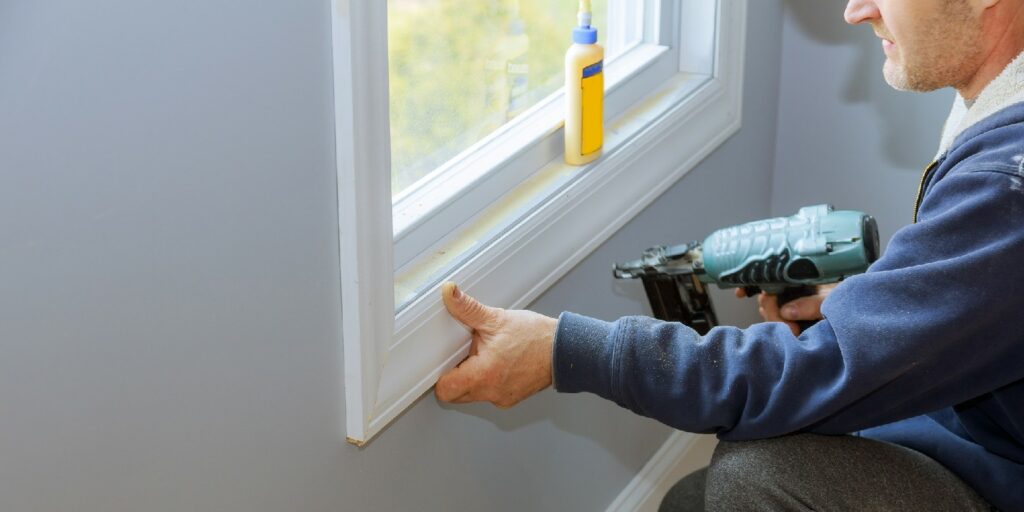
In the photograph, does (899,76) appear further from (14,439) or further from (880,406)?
(14,439)

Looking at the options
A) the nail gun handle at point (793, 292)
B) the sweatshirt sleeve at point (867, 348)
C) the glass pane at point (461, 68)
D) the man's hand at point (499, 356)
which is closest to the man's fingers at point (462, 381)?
the man's hand at point (499, 356)

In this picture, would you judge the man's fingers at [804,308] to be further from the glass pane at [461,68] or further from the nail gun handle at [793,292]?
the glass pane at [461,68]

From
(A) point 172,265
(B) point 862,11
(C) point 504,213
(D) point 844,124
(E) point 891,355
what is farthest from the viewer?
(D) point 844,124

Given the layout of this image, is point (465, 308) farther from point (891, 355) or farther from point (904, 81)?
point (904, 81)

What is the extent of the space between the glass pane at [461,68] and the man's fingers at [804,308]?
51 cm

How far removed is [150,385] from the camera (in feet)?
3.34

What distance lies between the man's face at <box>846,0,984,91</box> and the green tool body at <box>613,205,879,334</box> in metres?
0.19

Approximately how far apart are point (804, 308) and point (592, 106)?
0.44 metres

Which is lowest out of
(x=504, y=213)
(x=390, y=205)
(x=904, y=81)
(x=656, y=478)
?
(x=656, y=478)

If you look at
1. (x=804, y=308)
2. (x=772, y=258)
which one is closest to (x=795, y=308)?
(x=804, y=308)

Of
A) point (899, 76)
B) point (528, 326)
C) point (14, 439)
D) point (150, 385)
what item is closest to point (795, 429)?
point (528, 326)

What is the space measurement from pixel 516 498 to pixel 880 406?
0.64 m

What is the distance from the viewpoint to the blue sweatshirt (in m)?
1.14

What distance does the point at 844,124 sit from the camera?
2.41 m
